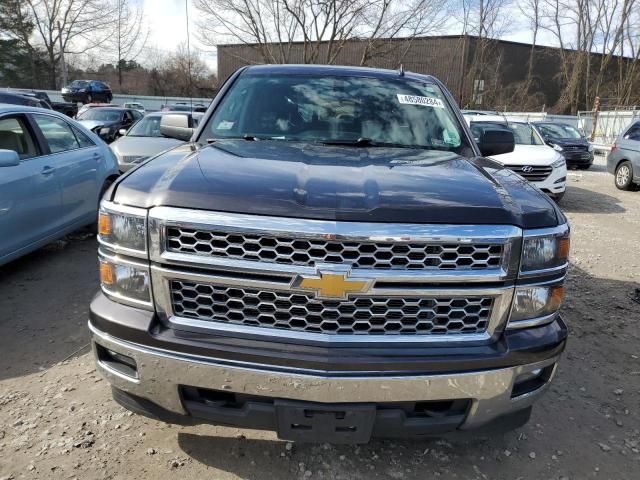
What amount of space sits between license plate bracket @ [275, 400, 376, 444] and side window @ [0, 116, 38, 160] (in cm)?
410

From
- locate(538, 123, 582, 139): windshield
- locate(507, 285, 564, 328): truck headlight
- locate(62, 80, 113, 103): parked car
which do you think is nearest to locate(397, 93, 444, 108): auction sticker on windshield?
locate(507, 285, 564, 328): truck headlight

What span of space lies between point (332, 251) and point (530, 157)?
8.77 m

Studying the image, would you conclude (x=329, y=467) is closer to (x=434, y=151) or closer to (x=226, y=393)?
(x=226, y=393)

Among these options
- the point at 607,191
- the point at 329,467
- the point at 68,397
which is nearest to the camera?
the point at 329,467


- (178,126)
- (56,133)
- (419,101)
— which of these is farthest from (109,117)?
(419,101)

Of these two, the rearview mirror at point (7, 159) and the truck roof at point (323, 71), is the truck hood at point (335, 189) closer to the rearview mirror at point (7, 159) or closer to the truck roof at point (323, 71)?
the truck roof at point (323, 71)

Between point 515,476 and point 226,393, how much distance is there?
1.51 metres

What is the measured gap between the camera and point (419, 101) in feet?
11.3

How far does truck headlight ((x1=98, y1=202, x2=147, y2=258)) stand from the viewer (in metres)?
1.92

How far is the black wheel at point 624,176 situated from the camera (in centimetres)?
1180

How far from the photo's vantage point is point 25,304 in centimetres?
420

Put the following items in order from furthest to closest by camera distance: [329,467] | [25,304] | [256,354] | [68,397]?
[25,304] < [68,397] < [329,467] < [256,354]

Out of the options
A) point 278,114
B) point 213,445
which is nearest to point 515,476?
point 213,445

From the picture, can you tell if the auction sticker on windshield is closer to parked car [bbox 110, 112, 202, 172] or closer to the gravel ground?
the gravel ground
